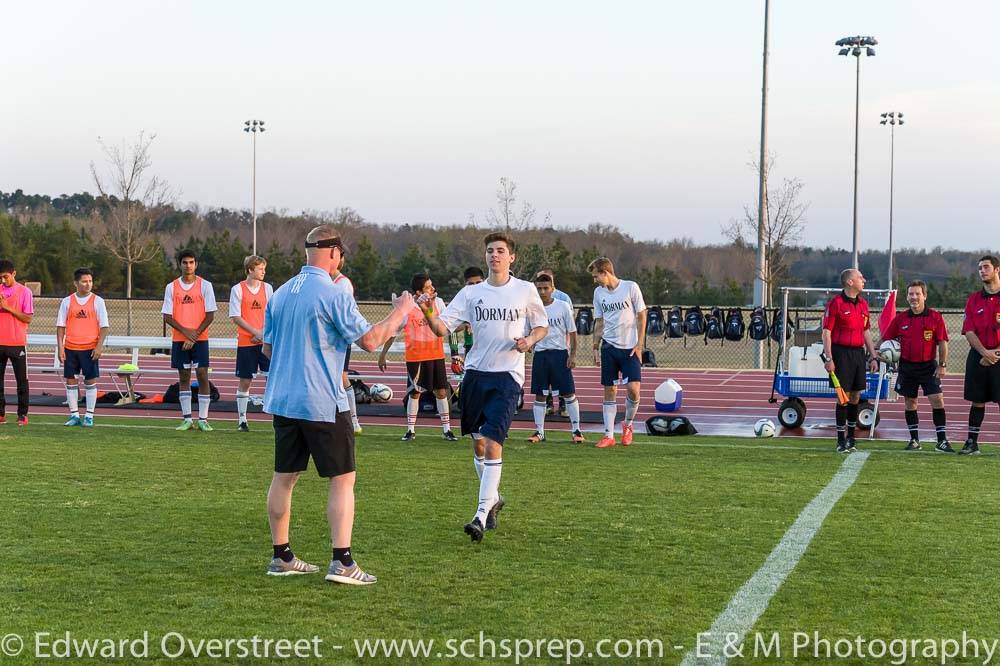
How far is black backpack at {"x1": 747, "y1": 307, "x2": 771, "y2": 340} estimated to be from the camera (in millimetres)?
24845

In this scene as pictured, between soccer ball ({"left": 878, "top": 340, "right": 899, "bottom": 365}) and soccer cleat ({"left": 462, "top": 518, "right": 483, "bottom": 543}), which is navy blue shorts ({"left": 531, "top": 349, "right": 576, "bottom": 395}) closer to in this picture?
soccer ball ({"left": 878, "top": 340, "right": 899, "bottom": 365})

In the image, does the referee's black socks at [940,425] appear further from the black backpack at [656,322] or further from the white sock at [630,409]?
the black backpack at [656,322]

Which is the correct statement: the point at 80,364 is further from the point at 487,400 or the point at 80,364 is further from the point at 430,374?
the point at 487,400

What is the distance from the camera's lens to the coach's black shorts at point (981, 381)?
1195cm

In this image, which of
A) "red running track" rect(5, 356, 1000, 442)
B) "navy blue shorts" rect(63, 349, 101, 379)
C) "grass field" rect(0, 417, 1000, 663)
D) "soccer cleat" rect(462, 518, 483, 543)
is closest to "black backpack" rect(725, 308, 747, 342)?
"red running track" rect(5, 356, 1000, 442)

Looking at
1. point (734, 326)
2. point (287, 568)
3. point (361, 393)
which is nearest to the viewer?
point (287, 568)

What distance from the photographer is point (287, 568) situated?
6.12 m

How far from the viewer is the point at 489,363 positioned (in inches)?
305

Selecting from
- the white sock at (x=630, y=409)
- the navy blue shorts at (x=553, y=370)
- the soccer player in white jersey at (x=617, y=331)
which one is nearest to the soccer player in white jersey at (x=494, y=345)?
the soccer player in white jersey at (x=617, y=331)

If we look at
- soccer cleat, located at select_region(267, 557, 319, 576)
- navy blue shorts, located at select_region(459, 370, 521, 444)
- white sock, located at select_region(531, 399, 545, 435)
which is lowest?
soccer cleat, located at select_region(267, 557, 319, 576)

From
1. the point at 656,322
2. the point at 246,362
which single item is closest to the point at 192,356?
the point at 246,362

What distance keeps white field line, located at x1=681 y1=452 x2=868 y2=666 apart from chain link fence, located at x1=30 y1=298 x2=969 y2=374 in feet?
41.0

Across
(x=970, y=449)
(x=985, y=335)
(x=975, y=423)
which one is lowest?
(x=970, y=449)

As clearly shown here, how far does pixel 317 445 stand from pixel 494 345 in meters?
2.06
